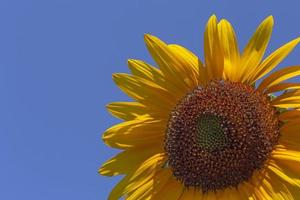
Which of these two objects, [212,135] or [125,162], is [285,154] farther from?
[125,162]

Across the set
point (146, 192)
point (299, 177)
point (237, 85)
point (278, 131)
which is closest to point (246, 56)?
point (237, 85)

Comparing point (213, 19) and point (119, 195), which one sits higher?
point (213, 19)

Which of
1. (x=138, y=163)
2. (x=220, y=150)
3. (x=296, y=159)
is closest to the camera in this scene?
(x=296, y=159)

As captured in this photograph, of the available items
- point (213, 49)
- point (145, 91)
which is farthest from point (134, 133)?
point (213, 49)

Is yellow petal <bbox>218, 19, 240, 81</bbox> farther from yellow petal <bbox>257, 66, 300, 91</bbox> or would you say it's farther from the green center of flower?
the green center of flower

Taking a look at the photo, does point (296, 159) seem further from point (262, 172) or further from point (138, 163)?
point (138, 163)

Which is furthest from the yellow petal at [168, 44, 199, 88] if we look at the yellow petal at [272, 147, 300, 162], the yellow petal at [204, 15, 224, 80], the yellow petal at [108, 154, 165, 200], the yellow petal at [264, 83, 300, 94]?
the yellow petal at [272, 147, 300, 162]
